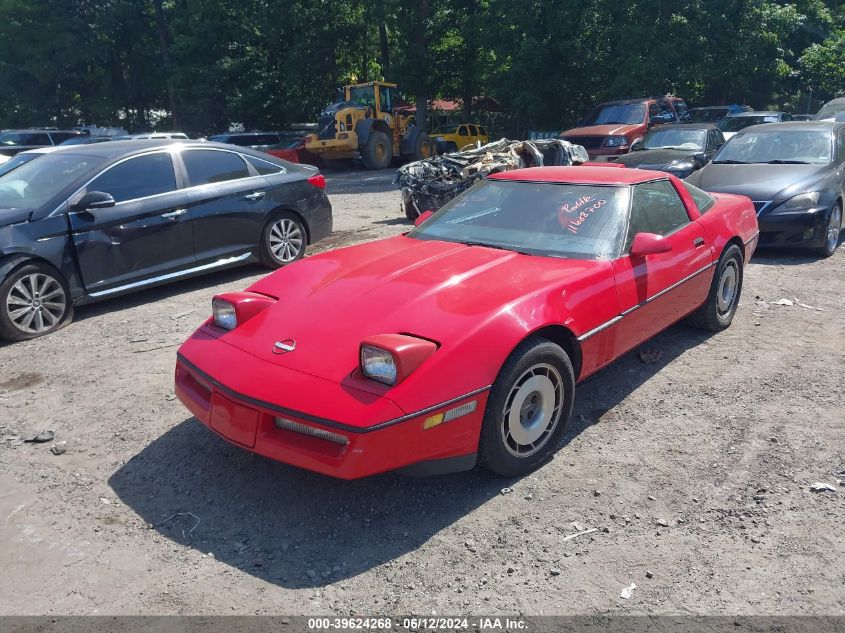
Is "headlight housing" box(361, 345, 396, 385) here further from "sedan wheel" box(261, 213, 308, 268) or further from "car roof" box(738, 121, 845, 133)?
Answer: "car roof" box(738, 121, 845, 133)

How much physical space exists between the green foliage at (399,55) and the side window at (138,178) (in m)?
19.9

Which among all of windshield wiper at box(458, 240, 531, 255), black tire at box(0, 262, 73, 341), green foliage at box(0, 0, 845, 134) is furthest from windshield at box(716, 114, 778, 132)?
black tire at box(0, 262, 73, 341)

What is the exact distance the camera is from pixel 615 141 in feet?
49.9

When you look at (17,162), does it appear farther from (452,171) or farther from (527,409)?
(452,171)

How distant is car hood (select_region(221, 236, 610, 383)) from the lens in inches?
131

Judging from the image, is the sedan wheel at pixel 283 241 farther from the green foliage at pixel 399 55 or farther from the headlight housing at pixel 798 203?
the green foliage at pixel 399 55

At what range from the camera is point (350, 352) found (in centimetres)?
327

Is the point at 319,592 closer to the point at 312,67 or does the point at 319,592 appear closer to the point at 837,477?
the point at 837,477

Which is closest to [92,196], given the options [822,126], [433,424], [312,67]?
[433,424]

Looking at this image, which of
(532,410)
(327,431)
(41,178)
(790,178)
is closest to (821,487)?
(532,410)

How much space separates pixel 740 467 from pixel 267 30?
97.5 ft

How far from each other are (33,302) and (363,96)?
1938cm

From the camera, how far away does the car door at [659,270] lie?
421cm

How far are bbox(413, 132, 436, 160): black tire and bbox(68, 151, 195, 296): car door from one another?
17.4 m
